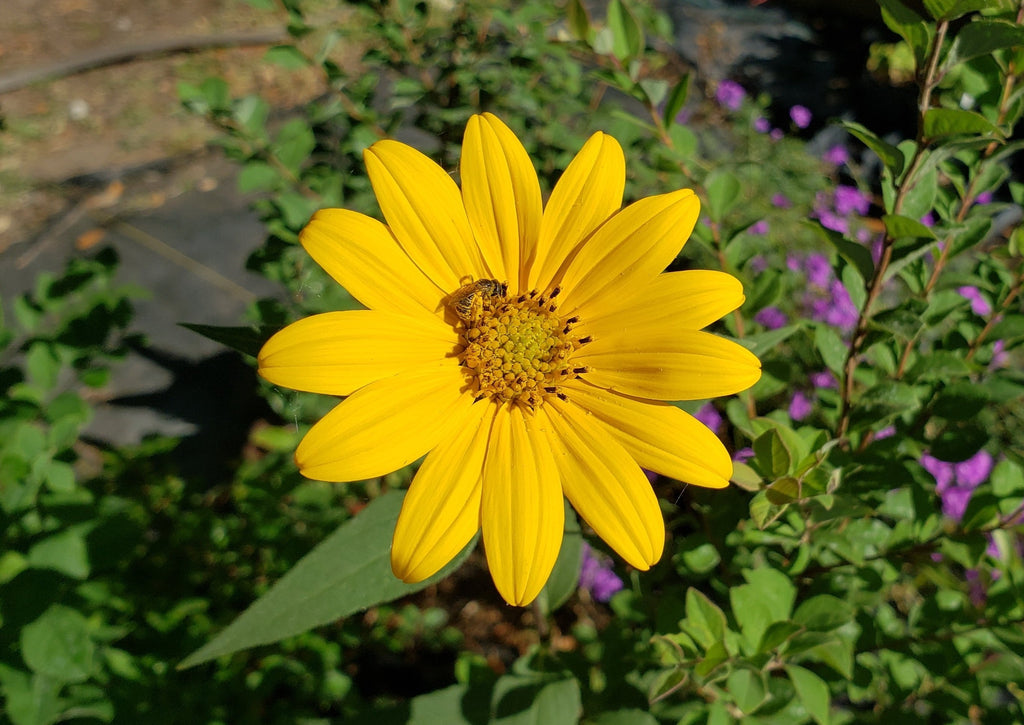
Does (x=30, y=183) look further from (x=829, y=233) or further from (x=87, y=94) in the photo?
(x=829, y=233)

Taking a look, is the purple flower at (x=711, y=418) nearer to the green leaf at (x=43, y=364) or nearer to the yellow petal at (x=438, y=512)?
the yellow petal at (x=438, y=512)

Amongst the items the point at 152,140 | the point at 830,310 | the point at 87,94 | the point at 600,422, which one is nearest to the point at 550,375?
the point at 600,422

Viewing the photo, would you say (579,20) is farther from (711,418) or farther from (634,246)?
(711,418)

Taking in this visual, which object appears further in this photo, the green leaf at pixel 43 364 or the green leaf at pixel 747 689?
the green leaf at pixel 43 364

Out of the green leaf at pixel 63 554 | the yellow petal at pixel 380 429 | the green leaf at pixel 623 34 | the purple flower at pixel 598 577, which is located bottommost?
Answer: the purple flower at pixel 598 577

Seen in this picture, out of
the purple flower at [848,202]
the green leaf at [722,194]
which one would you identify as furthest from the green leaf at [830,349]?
the purple flower at [848,202]

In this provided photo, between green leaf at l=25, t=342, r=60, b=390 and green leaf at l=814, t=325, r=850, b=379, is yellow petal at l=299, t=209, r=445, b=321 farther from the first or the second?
green leaf at l=25, t=342, r=60, b=390

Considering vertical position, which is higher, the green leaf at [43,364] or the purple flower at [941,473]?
the green leaf at [43,364]
